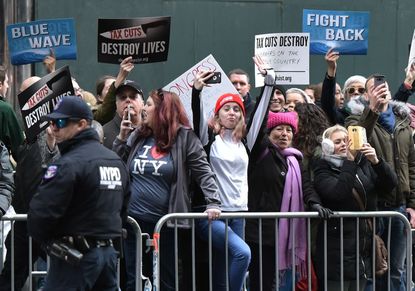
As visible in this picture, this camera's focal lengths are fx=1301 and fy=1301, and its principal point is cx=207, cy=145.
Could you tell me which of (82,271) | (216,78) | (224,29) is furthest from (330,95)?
(224,29)

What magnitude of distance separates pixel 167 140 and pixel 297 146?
1.56m

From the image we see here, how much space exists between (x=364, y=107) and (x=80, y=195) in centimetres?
390

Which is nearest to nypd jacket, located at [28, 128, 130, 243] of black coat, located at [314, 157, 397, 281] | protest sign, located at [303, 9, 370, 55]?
black coat, located at [314, 157, 397, 281]

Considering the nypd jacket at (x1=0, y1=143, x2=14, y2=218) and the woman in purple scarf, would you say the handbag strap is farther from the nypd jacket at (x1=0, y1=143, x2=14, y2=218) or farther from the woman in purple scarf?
the nypd jacket at (x1=0, y1=143, x2=14, y2=218)

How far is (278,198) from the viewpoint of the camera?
11.6 meters

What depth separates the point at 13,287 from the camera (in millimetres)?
10992

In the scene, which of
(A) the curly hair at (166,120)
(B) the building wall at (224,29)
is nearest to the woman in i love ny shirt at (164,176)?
(A) the curly hair at (166,120)

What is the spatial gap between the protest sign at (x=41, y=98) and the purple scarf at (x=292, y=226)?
6.81ft

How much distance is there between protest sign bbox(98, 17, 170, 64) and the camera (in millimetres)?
12430

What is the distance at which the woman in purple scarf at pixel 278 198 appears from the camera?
451 inches

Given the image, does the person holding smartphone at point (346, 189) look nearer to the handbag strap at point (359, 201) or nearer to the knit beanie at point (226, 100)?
the handbag strap at point (359, 201)

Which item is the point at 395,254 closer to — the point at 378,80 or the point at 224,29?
the point at 378,80

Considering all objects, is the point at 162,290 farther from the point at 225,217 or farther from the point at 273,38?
the point at 273,38

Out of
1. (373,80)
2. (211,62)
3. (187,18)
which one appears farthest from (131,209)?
(187,18)
